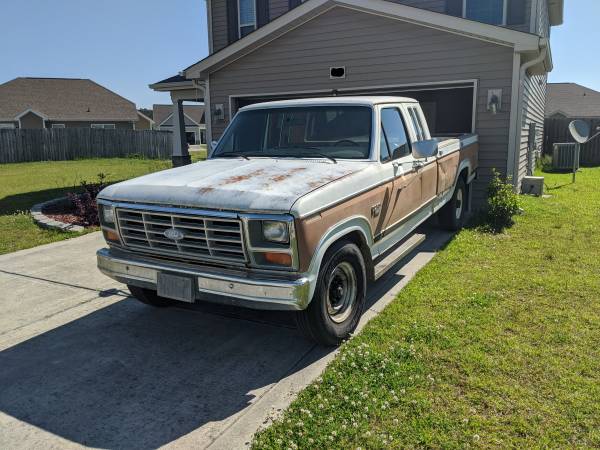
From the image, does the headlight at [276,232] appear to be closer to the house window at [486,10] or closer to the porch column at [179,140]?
the house window at [486,10]

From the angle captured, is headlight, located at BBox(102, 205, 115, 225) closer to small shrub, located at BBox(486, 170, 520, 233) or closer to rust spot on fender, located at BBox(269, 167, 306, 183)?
rust spot on fender, located at BBox(269, 167, 306, 183)

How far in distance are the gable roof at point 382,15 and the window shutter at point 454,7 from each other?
8.01ft

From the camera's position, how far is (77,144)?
27.5 m

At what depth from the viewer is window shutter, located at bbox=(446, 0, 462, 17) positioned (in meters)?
11.7

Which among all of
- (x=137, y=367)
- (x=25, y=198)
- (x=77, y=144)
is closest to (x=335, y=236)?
(x=137, y=367)

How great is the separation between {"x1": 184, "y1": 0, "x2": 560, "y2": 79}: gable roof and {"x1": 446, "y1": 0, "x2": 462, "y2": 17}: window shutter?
8.01 ft

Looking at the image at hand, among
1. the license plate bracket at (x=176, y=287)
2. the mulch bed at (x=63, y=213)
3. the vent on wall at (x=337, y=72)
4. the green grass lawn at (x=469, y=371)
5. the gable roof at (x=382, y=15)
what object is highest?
the gable roof at (x=382, y=15)

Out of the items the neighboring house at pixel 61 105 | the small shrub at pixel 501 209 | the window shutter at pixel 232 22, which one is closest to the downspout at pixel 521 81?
the small shrub at pixel 501 209

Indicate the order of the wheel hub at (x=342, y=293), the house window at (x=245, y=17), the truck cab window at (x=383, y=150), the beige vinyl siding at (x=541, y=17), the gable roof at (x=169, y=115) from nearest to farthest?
the wheel hub at (x=342, y=293) → the truck cab window at (x=383, y=150) → the beige vinyl siding at (x=541, y=17) → the house window at (x=245, y=17) → the gable roof at (x=169, y=115)

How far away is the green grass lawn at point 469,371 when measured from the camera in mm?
2898

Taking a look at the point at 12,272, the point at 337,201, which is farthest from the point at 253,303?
the point at 12,272

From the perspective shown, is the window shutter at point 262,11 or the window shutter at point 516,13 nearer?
the window shutter at point 516,13

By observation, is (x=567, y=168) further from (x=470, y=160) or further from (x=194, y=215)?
(x=194, y=215)

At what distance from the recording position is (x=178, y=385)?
11.6 ft
